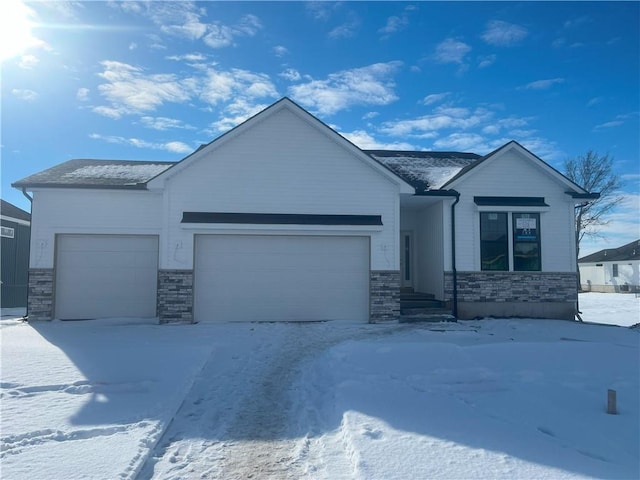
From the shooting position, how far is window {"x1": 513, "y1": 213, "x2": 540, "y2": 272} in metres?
13.9

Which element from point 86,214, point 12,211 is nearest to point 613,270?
point 86,214

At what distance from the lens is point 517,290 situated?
1373 centimetres

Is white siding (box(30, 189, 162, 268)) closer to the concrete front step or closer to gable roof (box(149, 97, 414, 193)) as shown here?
gable roof (box(149, 97, 414, 193))

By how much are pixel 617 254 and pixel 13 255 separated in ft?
143

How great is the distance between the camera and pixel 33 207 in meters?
12.7

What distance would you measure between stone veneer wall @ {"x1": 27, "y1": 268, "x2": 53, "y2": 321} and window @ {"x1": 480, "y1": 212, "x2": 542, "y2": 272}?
12.5 meters

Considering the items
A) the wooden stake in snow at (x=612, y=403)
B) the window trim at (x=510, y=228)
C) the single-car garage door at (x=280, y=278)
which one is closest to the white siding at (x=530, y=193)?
the window trim at (x=510, y=228)

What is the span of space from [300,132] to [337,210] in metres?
2.44

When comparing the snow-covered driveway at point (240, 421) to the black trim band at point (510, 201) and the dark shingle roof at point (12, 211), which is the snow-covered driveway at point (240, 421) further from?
the dark shingle roof at point (12, 211)

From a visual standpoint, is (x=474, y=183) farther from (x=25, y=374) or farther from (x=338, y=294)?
(x=25, y=374)

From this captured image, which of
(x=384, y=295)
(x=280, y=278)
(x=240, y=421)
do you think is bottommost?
(x=240, y=421)

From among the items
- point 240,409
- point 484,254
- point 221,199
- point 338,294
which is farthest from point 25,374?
point 484,254

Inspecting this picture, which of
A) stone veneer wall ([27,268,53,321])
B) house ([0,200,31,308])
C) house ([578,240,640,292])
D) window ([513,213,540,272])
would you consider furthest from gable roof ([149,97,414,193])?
house ([578,240,640,292])

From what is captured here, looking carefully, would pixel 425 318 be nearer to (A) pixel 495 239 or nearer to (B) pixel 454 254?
(B) pixel 454 254
